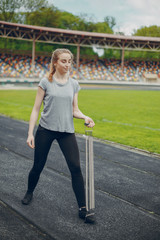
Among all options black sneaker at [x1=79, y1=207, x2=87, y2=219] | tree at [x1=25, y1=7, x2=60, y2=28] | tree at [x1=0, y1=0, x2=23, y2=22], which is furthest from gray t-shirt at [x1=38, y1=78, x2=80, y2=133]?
tree at [x1=25, y1=7, x2=60, y2=28]

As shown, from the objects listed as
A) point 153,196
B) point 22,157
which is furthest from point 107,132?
point 153,196

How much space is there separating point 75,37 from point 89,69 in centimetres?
587

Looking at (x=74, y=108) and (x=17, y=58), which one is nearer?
(x=74, y=108)

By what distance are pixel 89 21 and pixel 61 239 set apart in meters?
72.1

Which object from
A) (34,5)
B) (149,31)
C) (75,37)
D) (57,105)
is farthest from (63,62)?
(149,31)

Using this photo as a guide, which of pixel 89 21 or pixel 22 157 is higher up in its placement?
pixel 89 21

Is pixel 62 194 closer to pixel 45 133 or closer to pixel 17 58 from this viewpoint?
pixel 45 133

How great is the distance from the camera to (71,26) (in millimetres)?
68438

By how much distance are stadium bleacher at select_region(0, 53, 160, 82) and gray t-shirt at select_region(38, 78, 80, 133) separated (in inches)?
1481

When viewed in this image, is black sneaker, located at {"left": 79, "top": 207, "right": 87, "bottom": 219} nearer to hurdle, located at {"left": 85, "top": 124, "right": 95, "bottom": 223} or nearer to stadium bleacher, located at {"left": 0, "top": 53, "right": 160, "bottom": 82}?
hurdle, located at {"left": 85, "top": 124, "right": 95, "bottom": 223}

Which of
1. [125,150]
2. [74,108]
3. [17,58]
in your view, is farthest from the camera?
[17,58]

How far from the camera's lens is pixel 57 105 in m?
3.45

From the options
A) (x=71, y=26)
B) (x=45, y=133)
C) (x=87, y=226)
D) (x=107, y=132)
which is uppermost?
(x=71, y=26)

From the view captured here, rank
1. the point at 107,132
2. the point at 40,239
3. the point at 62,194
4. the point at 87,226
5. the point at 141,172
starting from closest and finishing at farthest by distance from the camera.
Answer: the point at 40,239 < the point at 87,226 < the point at 62,194 < the point at 141,172 < the point at 107,132
